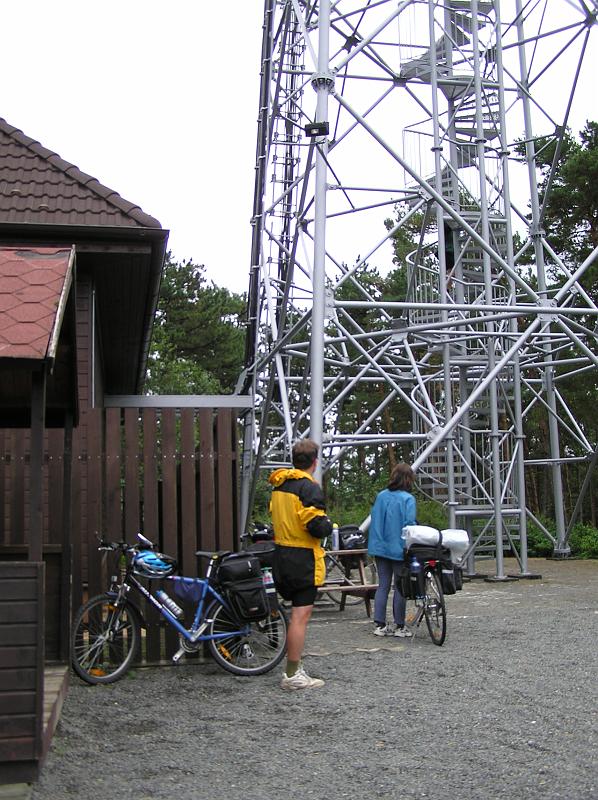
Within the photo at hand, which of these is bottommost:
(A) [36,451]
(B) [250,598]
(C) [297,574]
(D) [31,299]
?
(B) [250,598]

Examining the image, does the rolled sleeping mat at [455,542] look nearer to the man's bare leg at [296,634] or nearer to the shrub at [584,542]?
the man's bare leg at [296,634]

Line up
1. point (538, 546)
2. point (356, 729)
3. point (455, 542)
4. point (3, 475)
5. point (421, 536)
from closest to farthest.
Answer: point (356, 729), point (3, 475), point (421, 536), point (455, 542), point (538, 546)

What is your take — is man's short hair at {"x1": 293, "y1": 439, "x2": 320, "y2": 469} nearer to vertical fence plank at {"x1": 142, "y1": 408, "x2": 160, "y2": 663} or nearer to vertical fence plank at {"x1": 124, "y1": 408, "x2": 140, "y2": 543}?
vertical fence plank at {"x1": 142, "y1": 408, "x2": 160, "y2": 663}

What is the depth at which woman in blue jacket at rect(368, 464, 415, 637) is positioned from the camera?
31.5 feet

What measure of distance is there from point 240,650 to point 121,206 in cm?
466

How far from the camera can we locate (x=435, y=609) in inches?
356

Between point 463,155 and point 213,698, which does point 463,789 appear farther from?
point 463,155

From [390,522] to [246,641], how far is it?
2.42 metres

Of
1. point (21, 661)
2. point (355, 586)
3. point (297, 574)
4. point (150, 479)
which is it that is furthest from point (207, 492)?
point (21, 661)

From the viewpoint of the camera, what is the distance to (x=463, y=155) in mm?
19688

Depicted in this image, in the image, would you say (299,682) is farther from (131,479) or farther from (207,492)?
(131,479)

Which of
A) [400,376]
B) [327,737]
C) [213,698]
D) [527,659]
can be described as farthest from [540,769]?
[400,376]

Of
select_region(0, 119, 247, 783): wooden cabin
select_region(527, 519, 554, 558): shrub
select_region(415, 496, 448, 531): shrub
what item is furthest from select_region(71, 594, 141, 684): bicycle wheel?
select_region(415, 496, 448, 531): shrub

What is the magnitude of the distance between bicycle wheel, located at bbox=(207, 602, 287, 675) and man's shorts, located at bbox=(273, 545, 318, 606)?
0.57 m
